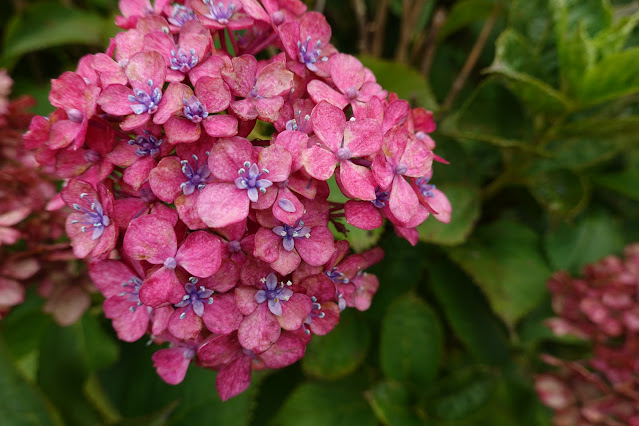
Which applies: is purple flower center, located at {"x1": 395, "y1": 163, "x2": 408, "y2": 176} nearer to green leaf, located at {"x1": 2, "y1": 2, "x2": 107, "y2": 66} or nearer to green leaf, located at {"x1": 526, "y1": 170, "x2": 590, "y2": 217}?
green leaf, located at {"x1": 526, "y1": 170, "x2": 590, "y2": 217}

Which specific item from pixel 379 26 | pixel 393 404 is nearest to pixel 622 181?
→ pixel 379 26

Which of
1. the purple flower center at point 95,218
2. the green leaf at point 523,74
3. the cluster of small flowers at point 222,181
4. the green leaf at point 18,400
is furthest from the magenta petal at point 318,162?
the green leaf at point 18,400

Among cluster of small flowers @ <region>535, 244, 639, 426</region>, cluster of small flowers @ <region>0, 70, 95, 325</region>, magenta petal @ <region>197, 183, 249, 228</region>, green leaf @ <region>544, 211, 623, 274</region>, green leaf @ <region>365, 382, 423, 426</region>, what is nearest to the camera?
magenta petal @ <region>197, 183, 249, 228</region>

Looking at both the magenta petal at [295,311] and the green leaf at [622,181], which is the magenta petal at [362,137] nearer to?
the magenta petal at [295,311]

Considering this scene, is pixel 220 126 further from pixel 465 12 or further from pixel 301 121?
pixel 465 12

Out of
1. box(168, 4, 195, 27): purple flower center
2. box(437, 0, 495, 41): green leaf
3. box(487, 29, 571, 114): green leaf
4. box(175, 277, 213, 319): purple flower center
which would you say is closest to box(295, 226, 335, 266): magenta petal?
box(175, 277, 213, 319): purple flower center
